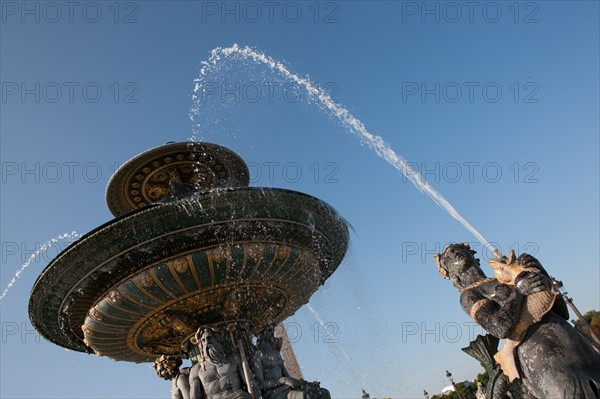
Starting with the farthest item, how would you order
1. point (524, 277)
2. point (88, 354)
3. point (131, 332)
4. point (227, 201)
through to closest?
point (88, 354)
point (131, 332)
point (227, 201)
point (524, 277)

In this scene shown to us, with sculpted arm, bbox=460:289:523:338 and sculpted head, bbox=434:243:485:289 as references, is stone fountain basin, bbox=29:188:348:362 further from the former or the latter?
sculpted arm, bbox=460:289:523:338

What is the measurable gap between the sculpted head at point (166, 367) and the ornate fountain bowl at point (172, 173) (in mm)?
3044

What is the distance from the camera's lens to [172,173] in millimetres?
11758

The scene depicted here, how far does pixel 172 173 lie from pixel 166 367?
406cm

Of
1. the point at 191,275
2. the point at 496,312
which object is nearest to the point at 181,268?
→ the point at 191,275

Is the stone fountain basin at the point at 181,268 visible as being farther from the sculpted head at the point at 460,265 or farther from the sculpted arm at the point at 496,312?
the sculpted arm at the point at 496,312

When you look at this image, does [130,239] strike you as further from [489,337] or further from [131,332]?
[489,337]

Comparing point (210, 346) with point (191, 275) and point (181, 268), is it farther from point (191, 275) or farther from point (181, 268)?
point (181, 268)

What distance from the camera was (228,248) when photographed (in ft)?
27.9

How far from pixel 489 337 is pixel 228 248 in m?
4.52

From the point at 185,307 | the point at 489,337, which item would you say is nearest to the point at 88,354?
the point at 185,307

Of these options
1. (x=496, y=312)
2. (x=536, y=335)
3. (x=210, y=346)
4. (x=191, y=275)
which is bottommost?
(x=536, y=335)

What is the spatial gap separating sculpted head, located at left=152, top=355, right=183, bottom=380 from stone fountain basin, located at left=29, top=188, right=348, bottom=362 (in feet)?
0.72

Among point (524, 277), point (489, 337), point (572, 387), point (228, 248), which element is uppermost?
point (228, 248)
